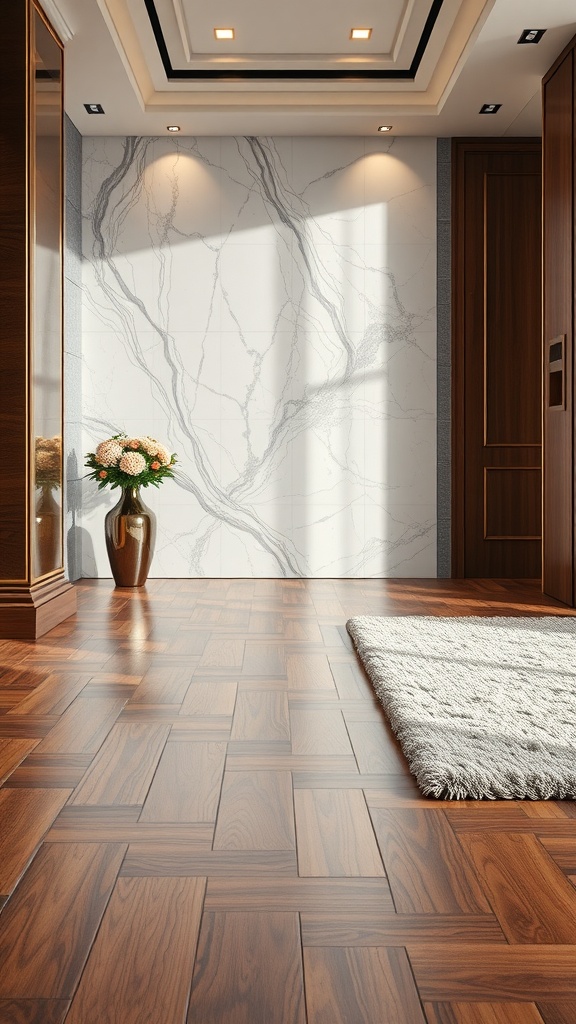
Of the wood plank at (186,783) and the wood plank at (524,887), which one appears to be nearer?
the wood plank at (524,887)

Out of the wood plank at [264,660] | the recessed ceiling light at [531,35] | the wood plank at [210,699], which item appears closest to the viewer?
the wood plank at [210,699]

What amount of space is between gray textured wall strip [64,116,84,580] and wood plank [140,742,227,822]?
11.4 ft

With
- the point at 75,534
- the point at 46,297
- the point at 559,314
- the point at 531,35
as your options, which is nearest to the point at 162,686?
the point at 46,297

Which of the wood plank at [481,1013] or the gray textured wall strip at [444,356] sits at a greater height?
the gray textured wall strip at [444,356]

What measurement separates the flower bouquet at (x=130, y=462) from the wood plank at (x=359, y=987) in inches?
158

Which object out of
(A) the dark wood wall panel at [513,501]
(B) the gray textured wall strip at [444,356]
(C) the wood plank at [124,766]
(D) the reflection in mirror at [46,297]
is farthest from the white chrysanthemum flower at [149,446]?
(C) the wood plank at [124,766]

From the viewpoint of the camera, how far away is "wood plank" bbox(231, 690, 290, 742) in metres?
2.27

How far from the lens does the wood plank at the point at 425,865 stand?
4.54 feet

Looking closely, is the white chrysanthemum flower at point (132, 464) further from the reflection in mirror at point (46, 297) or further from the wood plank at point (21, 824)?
the wood plank at point (21, 824)

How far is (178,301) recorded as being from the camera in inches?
226

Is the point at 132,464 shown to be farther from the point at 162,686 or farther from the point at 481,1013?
the point at 481,1013

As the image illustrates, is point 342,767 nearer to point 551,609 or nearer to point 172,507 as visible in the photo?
point 551,609

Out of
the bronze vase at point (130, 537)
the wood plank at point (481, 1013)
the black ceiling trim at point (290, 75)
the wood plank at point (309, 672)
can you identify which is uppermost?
the black ceiling trim at point (290, 75)

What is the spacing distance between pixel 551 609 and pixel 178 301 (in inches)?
115
